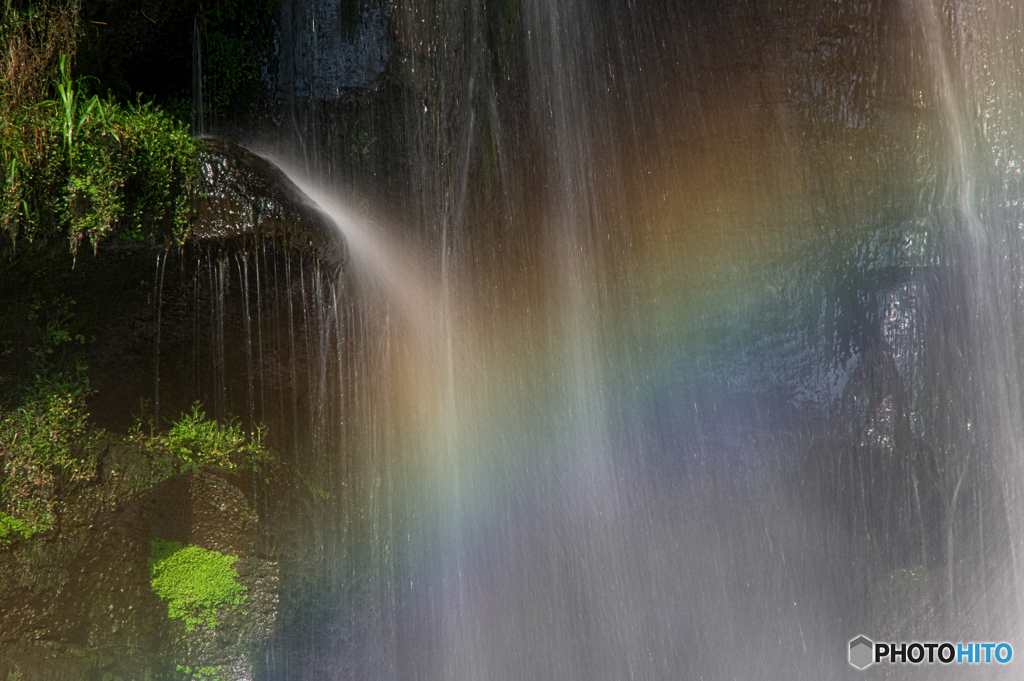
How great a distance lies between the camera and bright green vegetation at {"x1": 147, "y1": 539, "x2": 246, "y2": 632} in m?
5.04

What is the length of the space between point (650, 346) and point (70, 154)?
3698mm

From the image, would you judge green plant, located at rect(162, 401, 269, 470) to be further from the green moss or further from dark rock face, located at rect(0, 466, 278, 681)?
dark rock face, located at rect(0, 466, 278, 681)

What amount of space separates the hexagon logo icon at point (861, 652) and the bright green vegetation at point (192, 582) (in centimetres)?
399

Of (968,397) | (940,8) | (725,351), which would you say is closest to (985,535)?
(968,397)

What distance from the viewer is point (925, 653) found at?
170 inches

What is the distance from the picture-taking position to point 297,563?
5.48 m

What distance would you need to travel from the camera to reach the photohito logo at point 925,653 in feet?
14.0

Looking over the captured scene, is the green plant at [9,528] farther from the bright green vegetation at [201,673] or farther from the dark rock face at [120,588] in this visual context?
the bright green vegetation at [201,673]

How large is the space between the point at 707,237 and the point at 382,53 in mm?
2947

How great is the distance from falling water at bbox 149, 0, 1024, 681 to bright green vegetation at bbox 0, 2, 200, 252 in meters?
0.65

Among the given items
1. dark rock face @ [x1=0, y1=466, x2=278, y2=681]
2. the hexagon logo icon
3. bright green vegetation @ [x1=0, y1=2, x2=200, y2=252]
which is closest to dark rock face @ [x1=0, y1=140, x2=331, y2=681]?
dark rock face @ [x1=0, y1=466, x2=278, y2=681]

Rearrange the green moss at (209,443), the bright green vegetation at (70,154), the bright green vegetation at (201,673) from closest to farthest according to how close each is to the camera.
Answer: the bright green vegetation at (70,154), the bright green vegetation at (201,673), the green moss at (209,443)

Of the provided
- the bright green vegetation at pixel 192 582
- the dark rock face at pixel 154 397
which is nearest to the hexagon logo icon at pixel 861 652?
the dark rock face at pixel 154 397

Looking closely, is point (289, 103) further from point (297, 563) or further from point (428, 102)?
point (297, 563)
